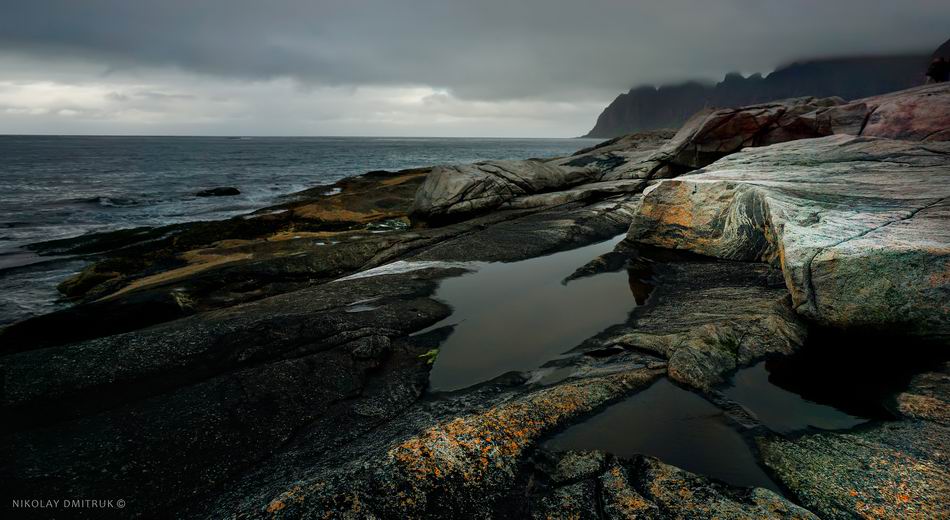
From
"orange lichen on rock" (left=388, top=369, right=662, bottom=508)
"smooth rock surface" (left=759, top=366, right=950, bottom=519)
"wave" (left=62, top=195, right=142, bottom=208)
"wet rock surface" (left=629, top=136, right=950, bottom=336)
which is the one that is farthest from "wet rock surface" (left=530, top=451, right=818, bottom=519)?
"wave" (left=62, top=195, right=142, bottom=208)

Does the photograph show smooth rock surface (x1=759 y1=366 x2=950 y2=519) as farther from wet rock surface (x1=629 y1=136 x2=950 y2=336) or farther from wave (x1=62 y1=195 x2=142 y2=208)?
wave (x1=62 y1=195 x2=142 y2=208)

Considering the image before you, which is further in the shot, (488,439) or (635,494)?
(488,439)

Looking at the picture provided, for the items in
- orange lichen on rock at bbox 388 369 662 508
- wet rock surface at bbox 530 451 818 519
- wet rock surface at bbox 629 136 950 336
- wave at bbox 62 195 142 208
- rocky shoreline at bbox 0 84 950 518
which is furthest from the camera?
wave at bbox 62 195 142 208

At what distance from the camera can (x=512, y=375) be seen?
19.8 ft

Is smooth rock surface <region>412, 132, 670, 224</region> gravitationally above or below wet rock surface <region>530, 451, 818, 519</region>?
above

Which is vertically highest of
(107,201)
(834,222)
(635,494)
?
(834,222)

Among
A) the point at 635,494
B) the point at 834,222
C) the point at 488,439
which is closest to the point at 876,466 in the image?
the point at 635,494

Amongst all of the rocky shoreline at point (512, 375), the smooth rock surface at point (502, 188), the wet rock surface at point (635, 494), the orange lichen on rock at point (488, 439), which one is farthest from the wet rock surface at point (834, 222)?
the smooth rock surface at point (502, 188)

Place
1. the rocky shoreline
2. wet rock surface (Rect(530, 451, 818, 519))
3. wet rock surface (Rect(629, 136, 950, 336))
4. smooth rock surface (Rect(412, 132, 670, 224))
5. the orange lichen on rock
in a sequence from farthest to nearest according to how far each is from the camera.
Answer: smooth rock surface (Rect(412, 132, 670, 224)), wet rock surface (Rect(629, 136, 950, 336)), the orange lichen on rock, the rocky shoreline, wet rock surface (Rect(530, 451, 818, 519))

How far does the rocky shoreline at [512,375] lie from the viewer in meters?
3.58

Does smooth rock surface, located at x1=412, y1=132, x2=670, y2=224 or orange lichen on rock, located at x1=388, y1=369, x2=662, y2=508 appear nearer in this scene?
orange lichen on rock, located at x1=388, y1=369, x2=662, y2=508

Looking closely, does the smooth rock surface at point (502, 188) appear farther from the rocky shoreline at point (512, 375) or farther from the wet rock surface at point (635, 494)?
the wet rock surface at point (635, 494)

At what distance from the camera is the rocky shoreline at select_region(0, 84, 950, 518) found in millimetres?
3584

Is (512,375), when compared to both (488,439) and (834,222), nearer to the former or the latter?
(488,439)
